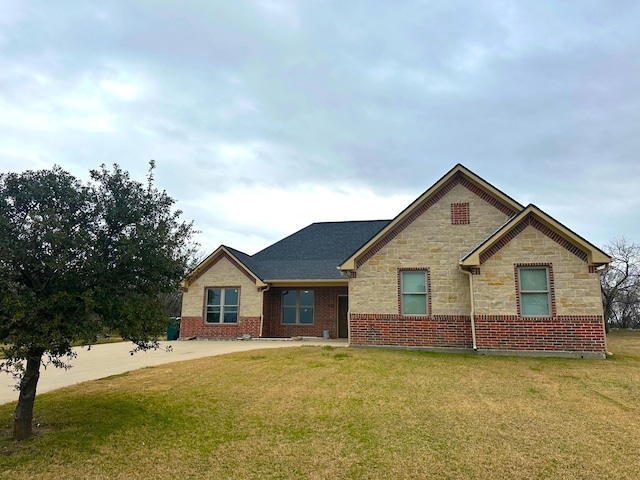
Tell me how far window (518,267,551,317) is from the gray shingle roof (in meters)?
→ 7.83

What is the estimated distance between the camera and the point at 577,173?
21938 mm

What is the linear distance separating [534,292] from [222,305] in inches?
553

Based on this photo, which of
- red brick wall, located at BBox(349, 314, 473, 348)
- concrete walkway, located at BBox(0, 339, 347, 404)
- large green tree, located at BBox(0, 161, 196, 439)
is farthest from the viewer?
red brick wall, located at BBox(349, 314, 473, 348)

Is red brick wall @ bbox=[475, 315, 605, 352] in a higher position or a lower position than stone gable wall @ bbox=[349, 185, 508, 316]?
lower

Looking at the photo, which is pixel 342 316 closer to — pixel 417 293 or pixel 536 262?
pixel 417 293

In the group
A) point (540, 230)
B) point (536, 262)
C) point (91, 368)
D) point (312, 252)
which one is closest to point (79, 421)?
point (91, 368)

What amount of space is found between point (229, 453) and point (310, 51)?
12292 millimetres

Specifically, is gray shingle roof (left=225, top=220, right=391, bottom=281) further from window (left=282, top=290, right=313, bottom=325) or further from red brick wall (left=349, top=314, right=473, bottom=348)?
red brick wall (left=349, top=314, right=473, bottom=348)

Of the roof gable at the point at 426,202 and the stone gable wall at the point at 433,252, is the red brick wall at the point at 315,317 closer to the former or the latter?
the stone gable wall at the point at 433,252

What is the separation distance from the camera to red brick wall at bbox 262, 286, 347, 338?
64.8 ft

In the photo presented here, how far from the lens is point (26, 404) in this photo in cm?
537

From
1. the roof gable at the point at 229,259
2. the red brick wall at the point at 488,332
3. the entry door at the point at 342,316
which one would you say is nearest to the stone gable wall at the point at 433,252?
the red brick wall at the point at 488,332

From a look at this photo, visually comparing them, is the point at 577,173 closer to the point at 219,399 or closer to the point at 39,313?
the point at 219,399

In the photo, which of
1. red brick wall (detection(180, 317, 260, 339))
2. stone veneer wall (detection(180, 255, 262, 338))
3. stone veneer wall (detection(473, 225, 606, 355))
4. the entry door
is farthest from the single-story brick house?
red brick wall (detection(180, 317, 260, 339))
